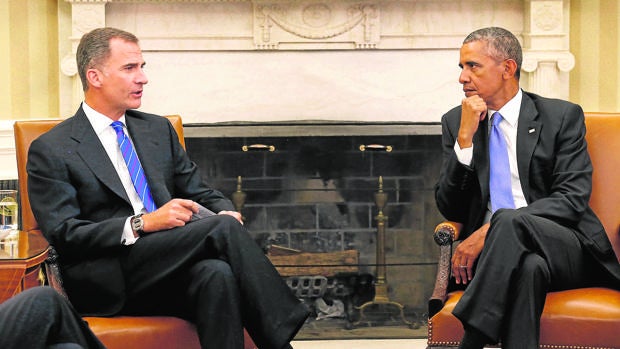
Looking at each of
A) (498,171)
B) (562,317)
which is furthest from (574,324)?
(498,171)

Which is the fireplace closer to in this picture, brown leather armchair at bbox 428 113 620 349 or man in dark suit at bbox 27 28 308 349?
man in dark suit at bbox 27 28 308 349

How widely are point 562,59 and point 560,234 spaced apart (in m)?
2.04

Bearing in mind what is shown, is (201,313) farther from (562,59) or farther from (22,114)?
(562,59)

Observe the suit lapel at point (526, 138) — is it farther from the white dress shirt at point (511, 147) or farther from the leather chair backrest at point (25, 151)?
the leather chair backrest at point (25, 151)

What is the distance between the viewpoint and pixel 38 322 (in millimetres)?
2559

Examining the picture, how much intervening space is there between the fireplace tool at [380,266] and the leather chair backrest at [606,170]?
56.1 inches

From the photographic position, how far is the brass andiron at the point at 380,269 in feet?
16.8

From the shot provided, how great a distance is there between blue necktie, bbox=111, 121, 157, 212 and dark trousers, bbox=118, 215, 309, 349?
10.9 inches

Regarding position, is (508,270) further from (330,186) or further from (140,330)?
(330,186)

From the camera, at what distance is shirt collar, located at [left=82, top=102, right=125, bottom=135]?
141 inches

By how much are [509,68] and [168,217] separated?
1.34m

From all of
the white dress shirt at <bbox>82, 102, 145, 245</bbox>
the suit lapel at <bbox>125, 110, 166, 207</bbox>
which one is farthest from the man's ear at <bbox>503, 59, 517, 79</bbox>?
the white dress shirt at <bbox>82, 102, 145, 245</bbox>

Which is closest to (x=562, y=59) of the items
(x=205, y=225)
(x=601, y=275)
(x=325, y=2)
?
(x=325, y=2)

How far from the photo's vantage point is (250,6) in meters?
5.27
